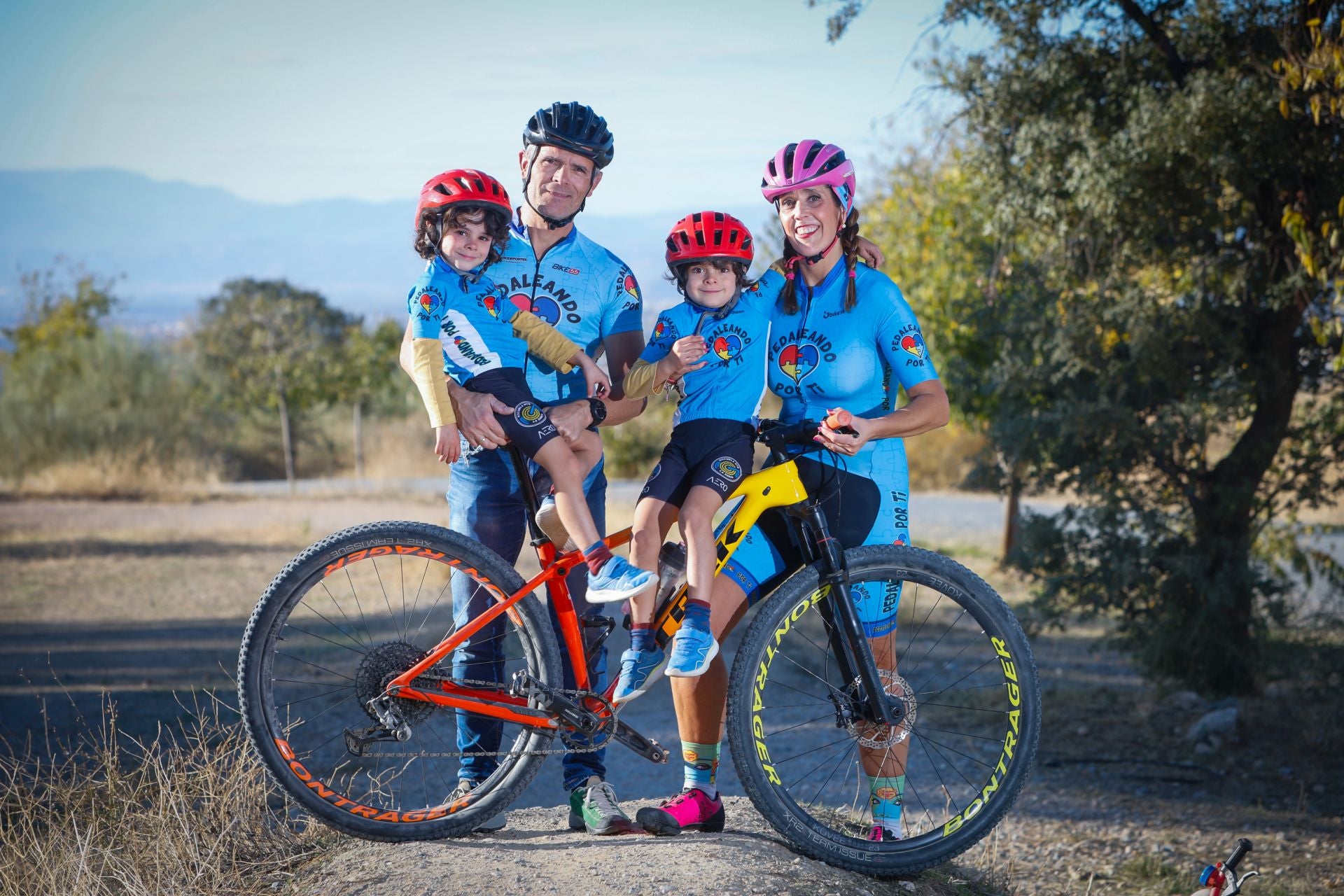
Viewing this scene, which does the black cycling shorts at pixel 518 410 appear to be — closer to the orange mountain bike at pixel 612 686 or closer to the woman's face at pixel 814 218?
the orange mountain bike at pixel 612 686

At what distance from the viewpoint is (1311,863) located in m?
6.11

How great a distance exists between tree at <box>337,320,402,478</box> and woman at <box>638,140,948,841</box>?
23.6 meters

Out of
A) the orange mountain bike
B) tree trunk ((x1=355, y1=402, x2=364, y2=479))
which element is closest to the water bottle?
the orange mountain bike

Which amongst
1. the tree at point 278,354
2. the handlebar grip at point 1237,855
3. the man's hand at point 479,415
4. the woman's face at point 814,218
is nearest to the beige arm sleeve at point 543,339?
the man's hand at point 479,415

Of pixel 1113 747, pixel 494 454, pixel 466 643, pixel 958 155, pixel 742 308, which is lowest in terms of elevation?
pixel 1113 747

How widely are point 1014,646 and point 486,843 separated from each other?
186cm

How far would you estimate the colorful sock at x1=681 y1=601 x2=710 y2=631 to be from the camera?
3.45 m

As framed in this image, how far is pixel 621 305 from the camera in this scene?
12.9 feet

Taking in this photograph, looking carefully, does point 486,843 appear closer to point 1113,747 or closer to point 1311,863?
point 1311,863

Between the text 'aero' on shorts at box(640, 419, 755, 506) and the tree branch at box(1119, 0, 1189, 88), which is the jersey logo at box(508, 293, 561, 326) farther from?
the tree branch at box(1119, 0, 1189, 88)

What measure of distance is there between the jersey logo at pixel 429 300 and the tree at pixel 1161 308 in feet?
19.0

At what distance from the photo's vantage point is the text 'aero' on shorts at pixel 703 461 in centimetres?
349

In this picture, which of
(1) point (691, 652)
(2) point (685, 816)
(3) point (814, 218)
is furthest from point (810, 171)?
(2) point (685, 816)

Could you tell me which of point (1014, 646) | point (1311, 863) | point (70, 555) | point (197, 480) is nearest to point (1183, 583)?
point (1311, 863)
